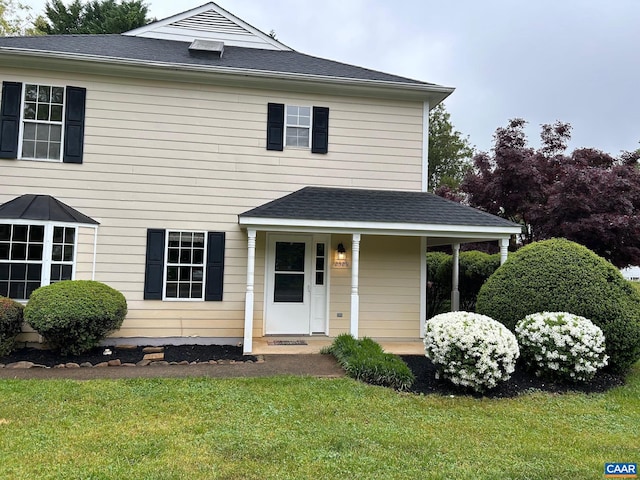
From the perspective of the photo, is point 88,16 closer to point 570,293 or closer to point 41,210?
point 41,210

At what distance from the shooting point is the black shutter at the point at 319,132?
8469 mm

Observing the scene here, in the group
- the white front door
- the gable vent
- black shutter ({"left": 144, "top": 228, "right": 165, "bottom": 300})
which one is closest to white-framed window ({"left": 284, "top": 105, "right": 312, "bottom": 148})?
the white front door

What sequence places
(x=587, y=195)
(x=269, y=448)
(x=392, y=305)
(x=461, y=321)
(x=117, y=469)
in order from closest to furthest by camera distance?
(x=117, y=469) → (x=269, y=448) → (x=461, y=321) → (x=392, y=305) → (x=587, y=195)

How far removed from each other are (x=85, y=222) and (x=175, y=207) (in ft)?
5.06

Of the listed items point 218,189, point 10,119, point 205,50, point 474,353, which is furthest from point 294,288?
point 10,119

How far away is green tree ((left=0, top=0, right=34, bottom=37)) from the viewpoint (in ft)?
62.4

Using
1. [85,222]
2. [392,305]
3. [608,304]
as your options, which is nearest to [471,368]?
[608,304]

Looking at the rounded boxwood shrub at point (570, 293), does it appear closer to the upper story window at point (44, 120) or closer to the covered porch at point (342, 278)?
the covered porch at point (342, 278)

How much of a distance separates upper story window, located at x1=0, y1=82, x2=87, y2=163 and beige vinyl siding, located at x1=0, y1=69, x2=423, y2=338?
0.45 feet

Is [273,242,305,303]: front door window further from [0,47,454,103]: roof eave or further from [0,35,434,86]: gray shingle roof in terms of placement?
[0,35,434,86]: gray shingle roof

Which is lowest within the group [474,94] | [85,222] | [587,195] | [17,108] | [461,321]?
[461,321]

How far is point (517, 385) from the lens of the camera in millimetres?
5695

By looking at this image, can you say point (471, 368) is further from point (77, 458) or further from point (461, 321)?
point (77, 458)

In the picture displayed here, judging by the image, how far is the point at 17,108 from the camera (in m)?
7.55
